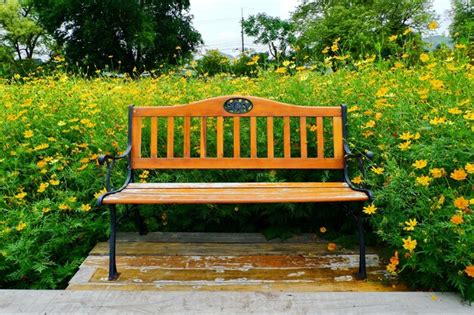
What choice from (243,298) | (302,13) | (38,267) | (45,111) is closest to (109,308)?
(243,298)

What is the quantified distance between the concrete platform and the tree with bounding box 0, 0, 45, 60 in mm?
32647

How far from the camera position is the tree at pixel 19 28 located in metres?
32.0

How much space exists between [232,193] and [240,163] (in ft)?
1.31

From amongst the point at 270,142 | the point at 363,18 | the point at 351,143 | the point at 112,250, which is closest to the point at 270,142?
the point at 270,142

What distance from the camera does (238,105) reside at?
2.86 metres

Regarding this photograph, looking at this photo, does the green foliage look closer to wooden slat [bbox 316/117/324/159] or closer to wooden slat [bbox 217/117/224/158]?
wooden slat [bbox 217/117/224/158]

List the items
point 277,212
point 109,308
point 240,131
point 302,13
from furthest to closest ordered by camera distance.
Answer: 1. point 302,13
2. point 240,131
3. point 277,212
4. point 109,308

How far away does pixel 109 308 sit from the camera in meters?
1.88

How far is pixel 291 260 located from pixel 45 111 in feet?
7.48

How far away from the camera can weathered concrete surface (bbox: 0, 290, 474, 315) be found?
6.03ft

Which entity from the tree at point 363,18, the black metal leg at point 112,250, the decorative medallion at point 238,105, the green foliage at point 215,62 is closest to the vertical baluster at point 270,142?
the decorative medallion at point 238,105

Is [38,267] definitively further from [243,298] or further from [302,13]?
[302,13]

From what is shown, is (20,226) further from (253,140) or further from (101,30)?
(101,30)

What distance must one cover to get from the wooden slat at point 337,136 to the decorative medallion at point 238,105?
0.51 m
